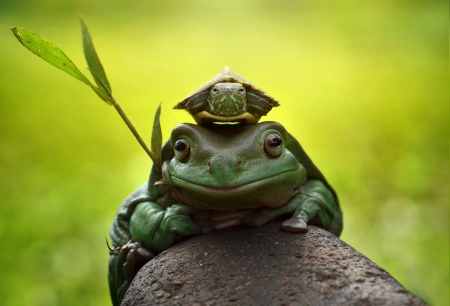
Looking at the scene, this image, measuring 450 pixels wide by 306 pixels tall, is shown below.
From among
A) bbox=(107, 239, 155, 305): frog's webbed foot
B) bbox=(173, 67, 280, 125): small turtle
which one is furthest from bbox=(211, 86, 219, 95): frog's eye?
bbox=(107, 239, 155, 305): frog's webbed foot

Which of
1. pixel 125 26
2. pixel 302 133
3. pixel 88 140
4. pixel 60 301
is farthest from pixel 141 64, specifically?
pixel 60 301

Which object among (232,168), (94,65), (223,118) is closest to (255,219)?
(232,168)

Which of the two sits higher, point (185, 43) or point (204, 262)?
point (185, 43)

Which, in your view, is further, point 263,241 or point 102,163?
point 102,163

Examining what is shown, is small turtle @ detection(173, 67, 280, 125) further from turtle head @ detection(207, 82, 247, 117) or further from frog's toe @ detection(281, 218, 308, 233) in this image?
frog's toe @ detection(281, 218, 308, 233)

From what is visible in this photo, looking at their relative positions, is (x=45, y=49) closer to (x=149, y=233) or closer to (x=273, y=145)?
(x=149, y=233)

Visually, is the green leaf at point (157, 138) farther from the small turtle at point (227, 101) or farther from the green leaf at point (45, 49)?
the green leaf at point (45, 49)

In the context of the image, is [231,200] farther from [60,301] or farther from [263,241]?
[60,301]

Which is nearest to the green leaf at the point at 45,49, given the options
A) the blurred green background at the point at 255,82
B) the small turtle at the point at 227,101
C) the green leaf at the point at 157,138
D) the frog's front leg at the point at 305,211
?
the green leaf at the point at 157,138
